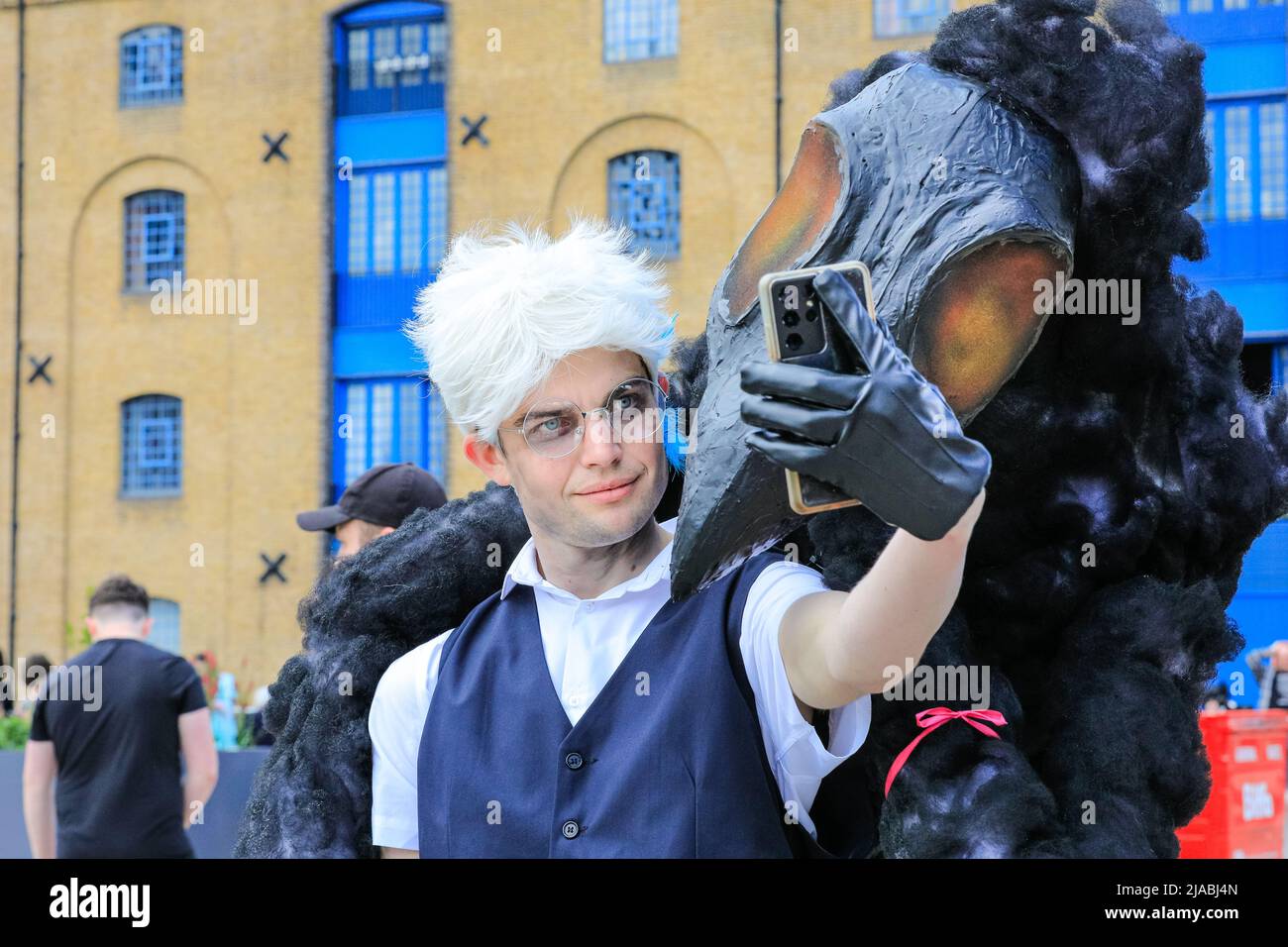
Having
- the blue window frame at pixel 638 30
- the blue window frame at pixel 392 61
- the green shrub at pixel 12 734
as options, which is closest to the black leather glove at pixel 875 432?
the green shrub at pixel 12 734

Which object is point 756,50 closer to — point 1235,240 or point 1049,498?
point 1235,240

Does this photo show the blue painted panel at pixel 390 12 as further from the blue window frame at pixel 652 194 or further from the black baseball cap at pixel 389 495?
the black baseball cap at pixel 389 495

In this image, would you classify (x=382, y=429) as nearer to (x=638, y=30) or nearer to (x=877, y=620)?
(x=638, y=30)

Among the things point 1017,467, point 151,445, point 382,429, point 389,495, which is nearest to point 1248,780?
point 389,495

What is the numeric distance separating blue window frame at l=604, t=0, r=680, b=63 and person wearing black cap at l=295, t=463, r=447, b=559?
37.5 ft

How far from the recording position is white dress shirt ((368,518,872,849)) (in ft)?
5.29

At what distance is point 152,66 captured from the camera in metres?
15.9

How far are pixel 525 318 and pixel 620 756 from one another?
0.53m

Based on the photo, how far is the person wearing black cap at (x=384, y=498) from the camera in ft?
11.9

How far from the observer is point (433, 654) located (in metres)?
1.86

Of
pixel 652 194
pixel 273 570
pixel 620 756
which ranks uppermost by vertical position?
pixel 652 194

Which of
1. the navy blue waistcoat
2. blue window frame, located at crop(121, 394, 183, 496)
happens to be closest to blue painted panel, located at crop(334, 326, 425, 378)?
blue window frame, located at crop(121, 394, 183, 496)

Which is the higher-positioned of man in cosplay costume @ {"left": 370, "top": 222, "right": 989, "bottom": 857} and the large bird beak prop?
the large bird beak prop

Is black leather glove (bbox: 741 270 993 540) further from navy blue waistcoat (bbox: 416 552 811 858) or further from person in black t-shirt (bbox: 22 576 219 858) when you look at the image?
person in black t-shirt (bbox: 22 576 219 858)
